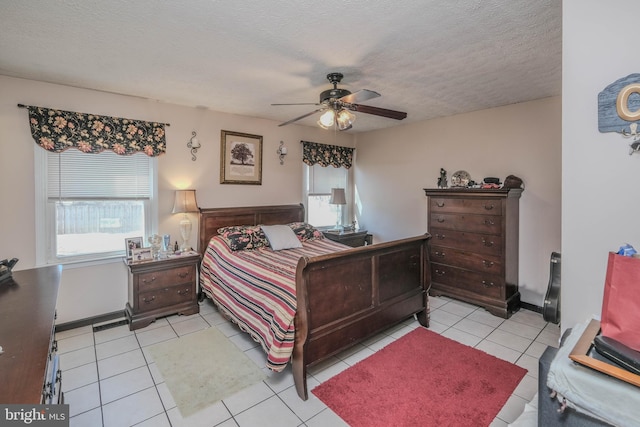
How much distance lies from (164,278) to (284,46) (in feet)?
9.03

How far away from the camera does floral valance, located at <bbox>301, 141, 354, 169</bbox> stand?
4889mm

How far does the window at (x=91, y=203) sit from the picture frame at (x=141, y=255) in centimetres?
31

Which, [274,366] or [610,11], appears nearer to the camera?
[610,11]

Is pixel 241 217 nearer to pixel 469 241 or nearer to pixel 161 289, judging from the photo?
pixel 161 289

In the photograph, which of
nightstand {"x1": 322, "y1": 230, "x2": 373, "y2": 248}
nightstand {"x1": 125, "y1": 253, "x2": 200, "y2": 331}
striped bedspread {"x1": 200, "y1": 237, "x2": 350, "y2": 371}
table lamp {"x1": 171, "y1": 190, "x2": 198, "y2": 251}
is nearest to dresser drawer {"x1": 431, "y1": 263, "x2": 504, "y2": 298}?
nightstand {"x1": 322, "y1": 230, "x2": 373, "y2": 248}

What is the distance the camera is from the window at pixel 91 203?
3.05 m

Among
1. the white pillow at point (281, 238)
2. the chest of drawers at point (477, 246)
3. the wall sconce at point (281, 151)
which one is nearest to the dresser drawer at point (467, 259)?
the chest of drawers at point (477, 246)

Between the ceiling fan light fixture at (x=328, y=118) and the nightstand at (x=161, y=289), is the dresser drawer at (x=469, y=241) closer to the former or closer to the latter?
the ceiling fan light fixture at (x=328, y=118)

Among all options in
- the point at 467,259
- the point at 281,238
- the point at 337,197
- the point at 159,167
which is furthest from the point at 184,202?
the point at 467,259

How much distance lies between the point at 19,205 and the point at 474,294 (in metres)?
5.02

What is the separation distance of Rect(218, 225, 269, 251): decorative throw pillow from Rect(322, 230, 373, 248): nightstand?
1.31m

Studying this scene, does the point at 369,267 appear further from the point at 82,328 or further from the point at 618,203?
the point at 82,328

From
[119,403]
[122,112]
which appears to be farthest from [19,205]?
[119,403]

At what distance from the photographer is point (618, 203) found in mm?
1160
